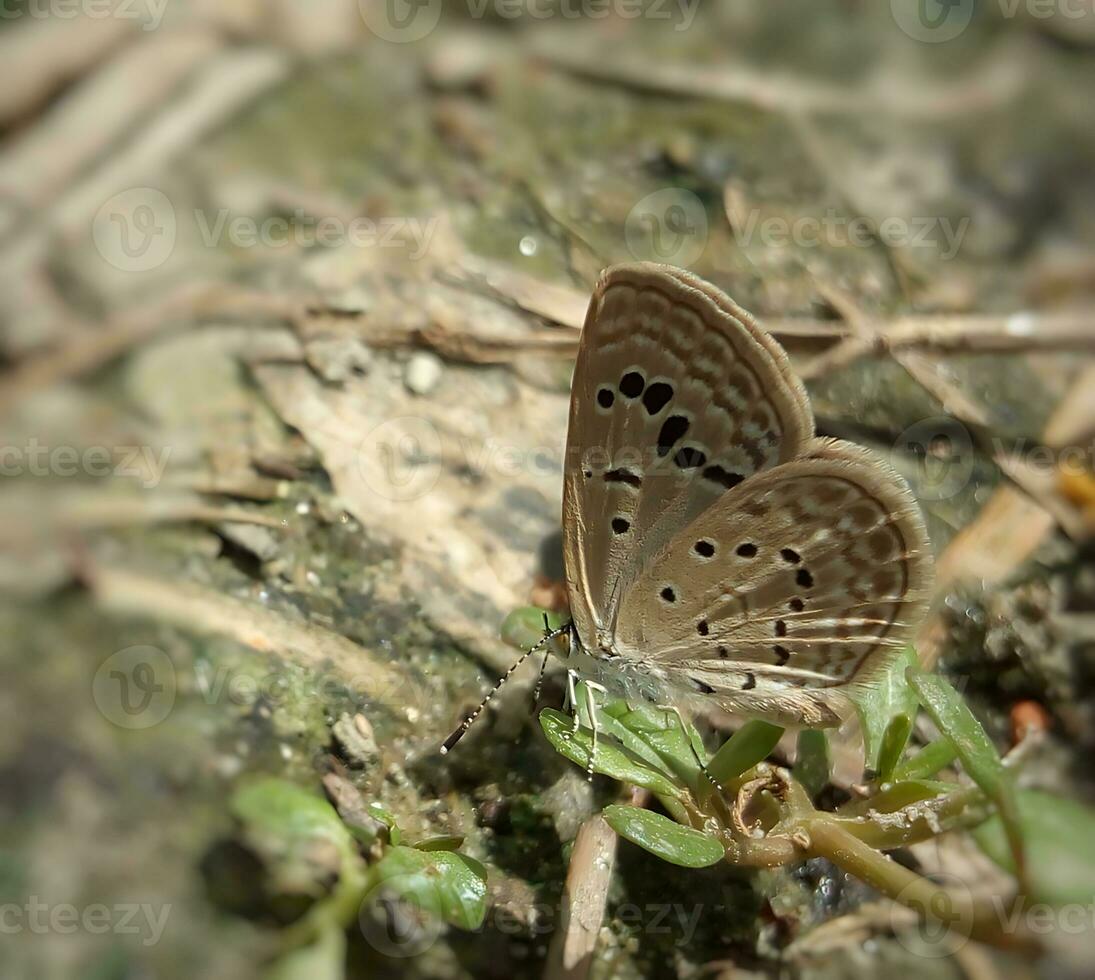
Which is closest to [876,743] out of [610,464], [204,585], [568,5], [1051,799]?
[1051,799]

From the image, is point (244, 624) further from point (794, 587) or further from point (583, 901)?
point (794, 587)

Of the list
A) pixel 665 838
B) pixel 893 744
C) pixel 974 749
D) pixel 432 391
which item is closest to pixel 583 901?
pixel 665 838

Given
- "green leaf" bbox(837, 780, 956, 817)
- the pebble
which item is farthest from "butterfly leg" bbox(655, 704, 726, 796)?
the pebble

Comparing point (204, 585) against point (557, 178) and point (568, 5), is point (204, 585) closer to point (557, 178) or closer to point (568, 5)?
point (557, 178)

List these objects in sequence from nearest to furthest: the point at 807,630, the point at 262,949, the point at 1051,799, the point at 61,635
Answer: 1. the point at 1051,799
2. the point at 262,949
3. the point at 807,630
4. the point at 61,635

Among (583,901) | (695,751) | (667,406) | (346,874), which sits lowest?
(583,901)

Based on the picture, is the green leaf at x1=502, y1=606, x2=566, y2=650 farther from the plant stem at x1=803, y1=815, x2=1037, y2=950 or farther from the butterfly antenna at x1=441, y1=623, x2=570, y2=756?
the plant stem at x1=803, y1=815, x2=1037, y2=950

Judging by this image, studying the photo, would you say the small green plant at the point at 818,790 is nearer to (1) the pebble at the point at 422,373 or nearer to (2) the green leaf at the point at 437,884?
(2) the green leaf at the point at 437,884
